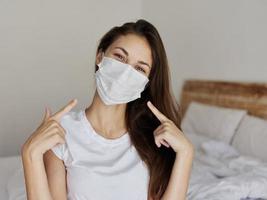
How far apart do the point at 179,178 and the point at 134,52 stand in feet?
1.37

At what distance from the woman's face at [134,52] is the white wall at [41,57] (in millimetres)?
1996

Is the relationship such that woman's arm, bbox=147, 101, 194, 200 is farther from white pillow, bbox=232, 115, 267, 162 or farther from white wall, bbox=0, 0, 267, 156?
white wall, bbox=0, 0, 267, 156

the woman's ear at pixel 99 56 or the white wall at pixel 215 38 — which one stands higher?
the woman's ear at pixel 99 56

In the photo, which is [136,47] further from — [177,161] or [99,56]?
[177,161]

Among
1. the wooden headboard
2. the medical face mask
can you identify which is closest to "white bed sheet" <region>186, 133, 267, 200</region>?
the wooden headboard

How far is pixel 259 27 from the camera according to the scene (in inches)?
84.8

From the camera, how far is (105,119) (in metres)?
1.13

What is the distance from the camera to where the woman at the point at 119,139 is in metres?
0.97

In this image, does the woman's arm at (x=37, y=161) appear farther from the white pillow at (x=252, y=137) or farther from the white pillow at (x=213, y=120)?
the white pillow at (x=213, y=120)

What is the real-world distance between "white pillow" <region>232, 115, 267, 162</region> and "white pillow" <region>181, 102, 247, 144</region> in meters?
0.05

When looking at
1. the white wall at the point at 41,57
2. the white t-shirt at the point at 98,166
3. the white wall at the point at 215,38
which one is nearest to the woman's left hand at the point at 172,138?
the white t-shirt at the point at 98,166

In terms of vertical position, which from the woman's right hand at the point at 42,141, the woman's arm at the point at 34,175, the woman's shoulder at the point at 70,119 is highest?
the woman's right hand at the point at 42,141

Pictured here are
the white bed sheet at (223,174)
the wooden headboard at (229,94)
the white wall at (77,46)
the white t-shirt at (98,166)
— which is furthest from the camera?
the white wall at (77,46)

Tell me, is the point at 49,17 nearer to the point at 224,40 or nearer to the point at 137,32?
the point at 224,40
